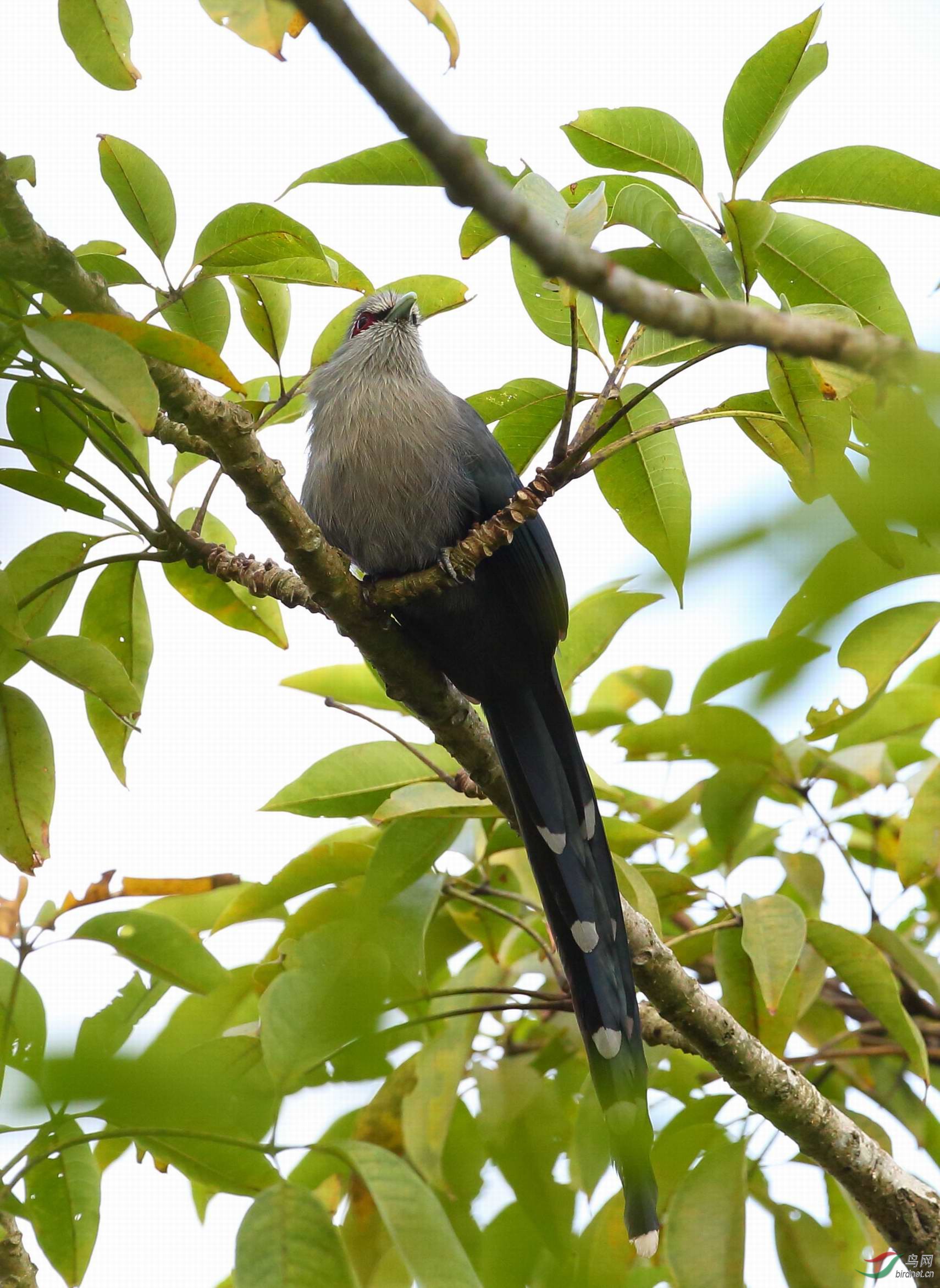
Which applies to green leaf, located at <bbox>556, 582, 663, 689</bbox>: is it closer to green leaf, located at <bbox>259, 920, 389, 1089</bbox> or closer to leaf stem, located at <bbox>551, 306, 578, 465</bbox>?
leaf stem, located at <bbox>551, 306, 578, 465</bbox>

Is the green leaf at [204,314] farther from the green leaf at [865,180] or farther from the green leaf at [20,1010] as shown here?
the green leaf at [20,1010]

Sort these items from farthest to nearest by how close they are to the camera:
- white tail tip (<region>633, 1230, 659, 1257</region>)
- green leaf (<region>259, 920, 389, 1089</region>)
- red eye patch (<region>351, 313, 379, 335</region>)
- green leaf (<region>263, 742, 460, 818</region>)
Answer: red eye patch (<region>351, 313, 379, 335</region>), green leaf (<region>263, 742, 460, 818</region>), white tail tip (<region>633, 1230, 659, 1257</region>), green leaf (<region>259, 920, 389, 1089</region>)

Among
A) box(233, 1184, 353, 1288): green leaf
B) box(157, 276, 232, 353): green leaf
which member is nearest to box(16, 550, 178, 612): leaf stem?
box(157, 276, 232, 353): green leaf

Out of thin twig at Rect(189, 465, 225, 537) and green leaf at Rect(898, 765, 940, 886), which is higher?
thin twig at Rect(189, 465, 225, 537)

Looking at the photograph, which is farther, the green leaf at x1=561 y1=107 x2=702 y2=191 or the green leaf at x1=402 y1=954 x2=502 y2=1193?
the green leaf at x1=402 y1=954 x2=502 y2=1193

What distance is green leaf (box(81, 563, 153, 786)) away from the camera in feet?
7.00

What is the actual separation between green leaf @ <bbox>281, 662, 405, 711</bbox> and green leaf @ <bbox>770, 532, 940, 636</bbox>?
240 cm

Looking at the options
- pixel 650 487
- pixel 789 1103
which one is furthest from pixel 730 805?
pixel 650 487

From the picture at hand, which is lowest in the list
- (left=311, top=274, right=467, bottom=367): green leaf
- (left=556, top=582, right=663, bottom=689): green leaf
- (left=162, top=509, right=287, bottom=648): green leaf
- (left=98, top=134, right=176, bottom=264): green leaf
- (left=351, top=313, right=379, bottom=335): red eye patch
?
(left=556, top=582, right=663, bottom=689): green leaf

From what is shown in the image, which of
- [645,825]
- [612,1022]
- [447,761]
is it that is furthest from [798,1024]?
[447,761]

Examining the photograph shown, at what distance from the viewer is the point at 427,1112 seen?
2.32 m

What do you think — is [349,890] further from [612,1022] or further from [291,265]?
[291,265]

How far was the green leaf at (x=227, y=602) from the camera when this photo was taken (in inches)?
90.6

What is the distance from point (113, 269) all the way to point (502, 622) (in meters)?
1.08
